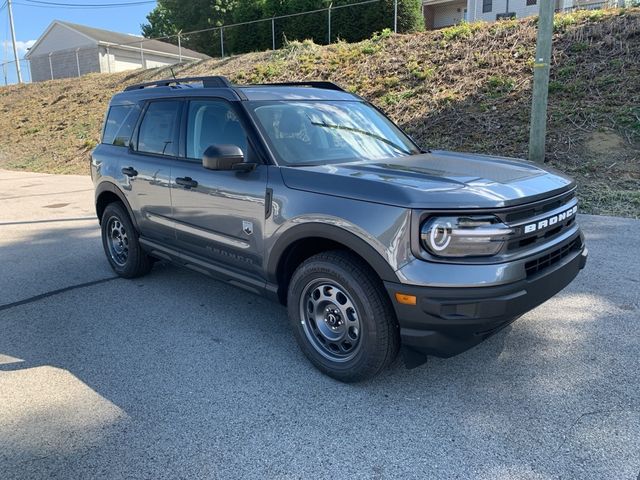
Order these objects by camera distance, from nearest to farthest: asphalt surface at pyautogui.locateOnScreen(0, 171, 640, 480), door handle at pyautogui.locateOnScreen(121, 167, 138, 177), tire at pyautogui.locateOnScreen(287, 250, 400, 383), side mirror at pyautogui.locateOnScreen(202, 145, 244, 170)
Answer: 1. asphalt surface at pyautogui.locateOnScreen(0, 171, 640, 480)
2. tire at pyautogui.locateOnScreen(287, 250, 400, 383)
3. side mirror at pyautogui.locateOnScreen(202, 145, 244, 170)
4. door handle at pyautogui.locateOnScreen(121, 167, 138, 177)

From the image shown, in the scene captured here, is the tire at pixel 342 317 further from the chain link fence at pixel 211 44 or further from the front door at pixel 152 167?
the chain link fence at pixel 211 44

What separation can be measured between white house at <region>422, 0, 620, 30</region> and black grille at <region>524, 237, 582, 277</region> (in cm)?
3588

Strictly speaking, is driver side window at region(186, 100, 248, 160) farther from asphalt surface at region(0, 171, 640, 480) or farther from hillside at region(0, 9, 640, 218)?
hillside at region(0, 9, 640, 218)

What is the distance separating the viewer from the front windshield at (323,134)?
3.85m

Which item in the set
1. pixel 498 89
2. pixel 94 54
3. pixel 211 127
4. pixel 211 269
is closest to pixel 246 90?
pixel 211 127

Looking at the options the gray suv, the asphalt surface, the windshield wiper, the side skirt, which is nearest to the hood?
the gray suv

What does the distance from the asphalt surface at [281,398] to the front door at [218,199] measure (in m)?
0.68

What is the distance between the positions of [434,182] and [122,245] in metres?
3.85

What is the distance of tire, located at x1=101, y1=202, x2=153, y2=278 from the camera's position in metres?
5.40

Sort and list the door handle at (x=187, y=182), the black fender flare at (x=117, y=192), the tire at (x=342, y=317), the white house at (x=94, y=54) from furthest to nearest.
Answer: the white house at (x=94, y=54) < the black fender flare at (x=117, y=192) < the door handle at (x=187, y=182) < the tire at (x=342, y=317)

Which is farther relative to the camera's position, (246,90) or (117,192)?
(117,192)

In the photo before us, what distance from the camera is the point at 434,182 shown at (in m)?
3.10

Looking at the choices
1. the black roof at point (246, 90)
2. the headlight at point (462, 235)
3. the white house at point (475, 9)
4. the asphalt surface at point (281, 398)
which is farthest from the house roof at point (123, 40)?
the headlight at point (462, 235)

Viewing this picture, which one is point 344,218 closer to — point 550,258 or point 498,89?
point 550,258
